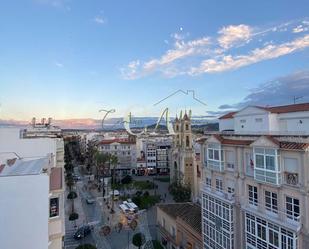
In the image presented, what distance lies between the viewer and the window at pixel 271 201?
14102 millimetres

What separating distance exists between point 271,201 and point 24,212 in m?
10.4

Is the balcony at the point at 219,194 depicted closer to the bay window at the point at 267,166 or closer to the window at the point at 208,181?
the window at the point at 208,181

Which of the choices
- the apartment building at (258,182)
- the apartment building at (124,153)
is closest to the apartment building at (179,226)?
the apartment building at (258,182)

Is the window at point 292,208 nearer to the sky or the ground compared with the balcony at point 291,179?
nearer to the ground

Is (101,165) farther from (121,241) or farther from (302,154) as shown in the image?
(302,154)

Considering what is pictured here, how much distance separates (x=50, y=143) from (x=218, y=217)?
12839mm

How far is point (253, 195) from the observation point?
15.7 metres

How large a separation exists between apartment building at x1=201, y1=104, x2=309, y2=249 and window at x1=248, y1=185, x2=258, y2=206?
5 centimetres

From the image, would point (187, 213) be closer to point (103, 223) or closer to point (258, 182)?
point (258, 182)

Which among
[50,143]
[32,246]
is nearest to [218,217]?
[32,246]

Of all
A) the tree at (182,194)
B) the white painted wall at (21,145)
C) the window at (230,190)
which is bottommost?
the tree at (182,194)

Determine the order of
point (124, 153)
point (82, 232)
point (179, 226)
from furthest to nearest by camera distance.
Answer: point (124, 153), point (82, 232), point (179, 226)

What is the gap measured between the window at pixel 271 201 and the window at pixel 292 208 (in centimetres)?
68

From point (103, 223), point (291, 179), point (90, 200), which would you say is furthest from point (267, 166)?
point (90, 200)
